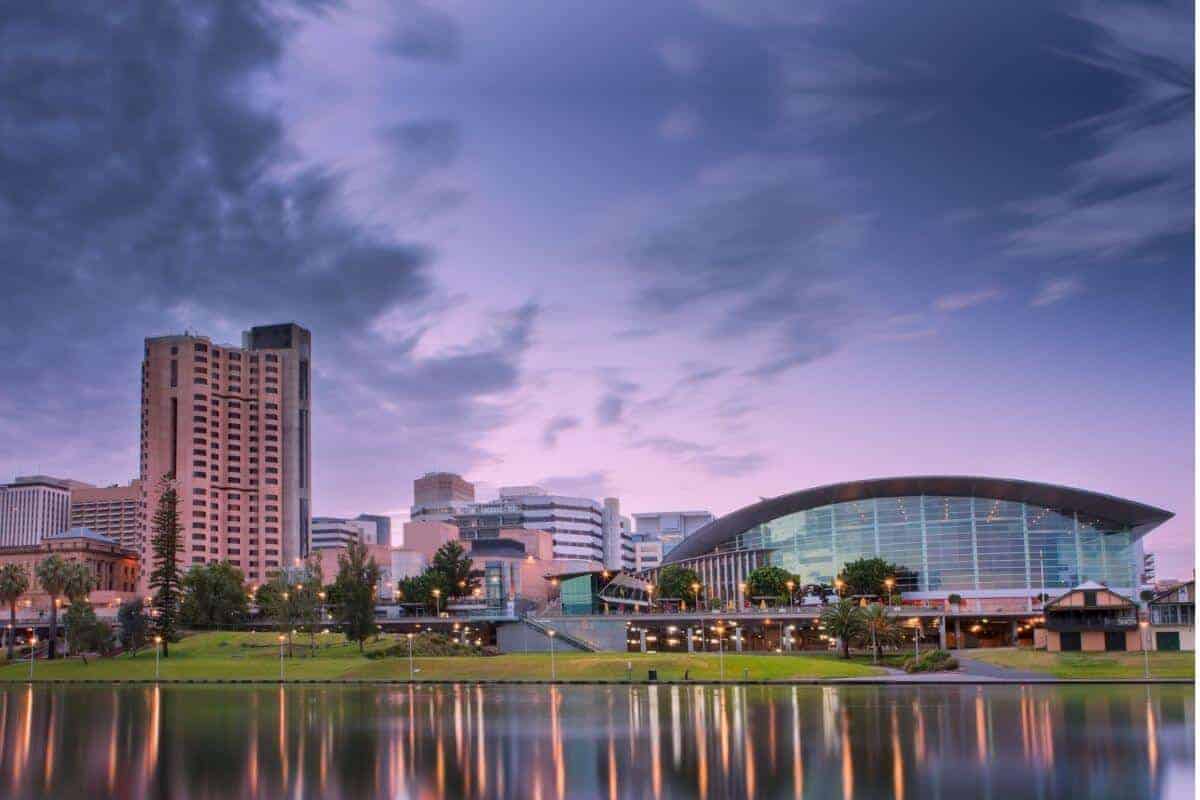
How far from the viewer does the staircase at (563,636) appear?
125 m

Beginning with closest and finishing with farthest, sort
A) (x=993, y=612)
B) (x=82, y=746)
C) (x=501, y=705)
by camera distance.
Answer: (x=82, y=746), (x=501, y=705), (x=993, y=612)

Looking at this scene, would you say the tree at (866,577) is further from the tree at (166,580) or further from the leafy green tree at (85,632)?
the leafy green tree at (85,632)

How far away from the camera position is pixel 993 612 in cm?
13225

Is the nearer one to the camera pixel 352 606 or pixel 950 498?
pixel 352 606

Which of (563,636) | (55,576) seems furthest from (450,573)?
(55,576)

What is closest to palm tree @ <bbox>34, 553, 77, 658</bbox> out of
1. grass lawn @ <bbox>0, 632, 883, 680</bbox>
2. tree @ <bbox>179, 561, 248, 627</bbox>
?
grass lawn @ <bbox>0, 632, 883, 680</bbox>

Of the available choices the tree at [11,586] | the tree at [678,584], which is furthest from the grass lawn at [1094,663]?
the tree at [11,586]

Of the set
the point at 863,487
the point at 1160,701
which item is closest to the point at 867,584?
the point at 863,487

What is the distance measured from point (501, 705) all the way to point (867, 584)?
92.1 metres

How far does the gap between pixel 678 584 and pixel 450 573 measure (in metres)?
32.2

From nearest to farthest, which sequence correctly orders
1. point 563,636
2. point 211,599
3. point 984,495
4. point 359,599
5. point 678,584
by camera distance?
point 359,599
point 563,636
point 211,599
point 984,495
point 678,584

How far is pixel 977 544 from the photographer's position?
156875mm

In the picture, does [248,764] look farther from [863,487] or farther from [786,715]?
[863,487]

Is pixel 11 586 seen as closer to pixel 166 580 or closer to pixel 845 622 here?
pixel 166 580
